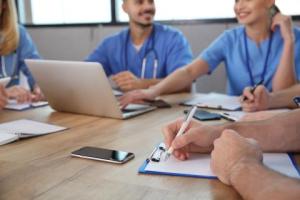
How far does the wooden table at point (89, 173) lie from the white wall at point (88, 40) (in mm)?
1969

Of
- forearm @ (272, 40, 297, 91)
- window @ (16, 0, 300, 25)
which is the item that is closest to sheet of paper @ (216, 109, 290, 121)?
forearm @ (272, 40, 297, 91)

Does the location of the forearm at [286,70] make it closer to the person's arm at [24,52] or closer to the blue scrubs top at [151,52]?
the blue scrubs top at [151,52]

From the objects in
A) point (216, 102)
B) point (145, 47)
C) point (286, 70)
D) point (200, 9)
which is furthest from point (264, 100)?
point (200, 9)

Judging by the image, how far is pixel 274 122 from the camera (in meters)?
0.87

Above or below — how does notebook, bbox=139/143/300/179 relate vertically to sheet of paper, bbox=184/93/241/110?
above

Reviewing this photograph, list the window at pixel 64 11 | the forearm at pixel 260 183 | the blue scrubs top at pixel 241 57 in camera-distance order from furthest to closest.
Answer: the window at pixel 64 11, the blue scrubs top at pixel 241 57, the forearm at pixel 260 183

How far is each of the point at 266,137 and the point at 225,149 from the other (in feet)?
0.61

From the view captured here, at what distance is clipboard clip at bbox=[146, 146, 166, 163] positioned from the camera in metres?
0.79

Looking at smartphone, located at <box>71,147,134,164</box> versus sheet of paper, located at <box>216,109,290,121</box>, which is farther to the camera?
sheet of paper, located at <box>216,109,290,121</box>

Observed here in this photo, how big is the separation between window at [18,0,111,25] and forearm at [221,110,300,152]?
8.92 feet

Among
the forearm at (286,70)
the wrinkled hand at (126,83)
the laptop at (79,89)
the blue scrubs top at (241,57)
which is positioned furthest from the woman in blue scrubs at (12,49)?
the forearm at (286,70)

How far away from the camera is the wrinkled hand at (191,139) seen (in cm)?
78

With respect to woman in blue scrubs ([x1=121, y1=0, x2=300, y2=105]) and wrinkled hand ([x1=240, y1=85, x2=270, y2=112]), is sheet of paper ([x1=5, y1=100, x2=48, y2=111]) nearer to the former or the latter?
woman in blue scrubs ([x1=121, y1=0, x2=300, y2=105])

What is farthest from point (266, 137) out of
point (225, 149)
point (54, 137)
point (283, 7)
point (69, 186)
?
point (283, 7)
